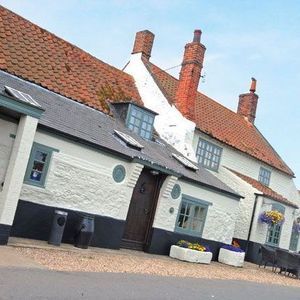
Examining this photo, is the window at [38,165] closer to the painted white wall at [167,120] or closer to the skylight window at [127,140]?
the skylight window at [127,140]

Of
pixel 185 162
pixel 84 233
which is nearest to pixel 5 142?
pixel 84 233

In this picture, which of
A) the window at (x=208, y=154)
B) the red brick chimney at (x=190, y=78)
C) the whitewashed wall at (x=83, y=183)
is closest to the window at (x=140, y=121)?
the red brick chimney at (x=190, y=78)

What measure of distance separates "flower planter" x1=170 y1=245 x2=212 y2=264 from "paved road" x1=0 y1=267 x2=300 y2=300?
3909 millimetres

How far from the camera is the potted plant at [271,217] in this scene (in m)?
22.3

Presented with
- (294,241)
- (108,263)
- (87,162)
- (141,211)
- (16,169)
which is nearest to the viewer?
(16,169)

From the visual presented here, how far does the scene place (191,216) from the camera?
17.5 m

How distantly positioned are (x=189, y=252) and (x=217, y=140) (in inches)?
333

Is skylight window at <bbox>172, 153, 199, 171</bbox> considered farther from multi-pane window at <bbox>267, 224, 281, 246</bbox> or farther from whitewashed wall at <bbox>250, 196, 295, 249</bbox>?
multi-pane window at <bbox>267, 224, 281, 246</bbox>

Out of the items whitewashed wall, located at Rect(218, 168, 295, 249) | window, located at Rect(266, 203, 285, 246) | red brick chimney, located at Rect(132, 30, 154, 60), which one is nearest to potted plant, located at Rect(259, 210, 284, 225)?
whitewashed wall, located at Rect(218, 168, 295, 249)

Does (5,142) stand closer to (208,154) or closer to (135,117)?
(135,117)

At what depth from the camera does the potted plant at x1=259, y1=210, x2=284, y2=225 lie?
22344 millimetres

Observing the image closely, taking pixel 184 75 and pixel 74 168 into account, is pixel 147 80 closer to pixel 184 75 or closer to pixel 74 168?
pixel 184 75

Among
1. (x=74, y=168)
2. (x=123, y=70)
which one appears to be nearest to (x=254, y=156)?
(x=123, y=70)

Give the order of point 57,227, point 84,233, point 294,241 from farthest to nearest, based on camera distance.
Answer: point 294,241, point 84,233, point 57,227
